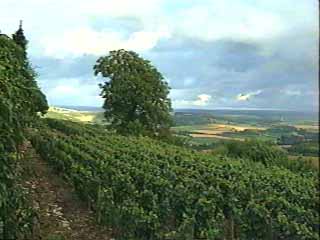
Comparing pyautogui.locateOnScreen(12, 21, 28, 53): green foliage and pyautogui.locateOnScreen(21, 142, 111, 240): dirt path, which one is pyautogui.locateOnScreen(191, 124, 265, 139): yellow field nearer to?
pyautogui.locateOnScreen(12, 21, 28, 53): green foliage

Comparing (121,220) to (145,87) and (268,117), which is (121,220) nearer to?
(145,87)

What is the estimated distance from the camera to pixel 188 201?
15.3m

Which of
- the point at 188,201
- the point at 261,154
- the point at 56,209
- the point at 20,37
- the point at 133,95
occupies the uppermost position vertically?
the point at 20,37

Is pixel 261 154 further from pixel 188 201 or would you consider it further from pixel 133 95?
pixel 188 201

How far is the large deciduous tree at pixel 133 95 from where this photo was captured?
→ 44656 mm

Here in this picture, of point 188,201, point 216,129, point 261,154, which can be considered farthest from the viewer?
point 216,129

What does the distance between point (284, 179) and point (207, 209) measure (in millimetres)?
7227

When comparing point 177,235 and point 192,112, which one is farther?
point 192,112

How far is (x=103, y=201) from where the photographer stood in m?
15.1

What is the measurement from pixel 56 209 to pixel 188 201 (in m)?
3.71

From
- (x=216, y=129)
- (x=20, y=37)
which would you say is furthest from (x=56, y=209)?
(x=216, y=129)

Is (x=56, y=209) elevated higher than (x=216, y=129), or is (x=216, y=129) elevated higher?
(x=56, y=209)

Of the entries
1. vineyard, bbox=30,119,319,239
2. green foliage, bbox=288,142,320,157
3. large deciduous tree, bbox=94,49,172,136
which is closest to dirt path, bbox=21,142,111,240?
vineyard, bbox=30,119,319,239

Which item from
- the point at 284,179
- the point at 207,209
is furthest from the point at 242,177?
the point at 207,209
